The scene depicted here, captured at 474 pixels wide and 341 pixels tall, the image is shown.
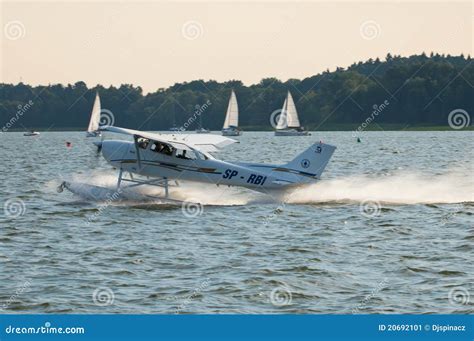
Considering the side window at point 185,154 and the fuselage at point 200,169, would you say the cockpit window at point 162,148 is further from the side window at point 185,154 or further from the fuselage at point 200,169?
the side window at point 185,154

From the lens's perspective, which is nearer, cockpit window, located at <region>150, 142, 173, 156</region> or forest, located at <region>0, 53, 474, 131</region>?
cockpit window, located at <region>150, 142, 173, 156</region>

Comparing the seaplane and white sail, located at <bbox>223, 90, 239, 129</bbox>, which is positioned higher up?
white sail, located at <bbox>223, 90, 239, 129</bbox>

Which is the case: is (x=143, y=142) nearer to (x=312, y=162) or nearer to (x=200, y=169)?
(x=200, y=169)

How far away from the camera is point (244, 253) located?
18.0m

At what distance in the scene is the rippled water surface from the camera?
13.7 m

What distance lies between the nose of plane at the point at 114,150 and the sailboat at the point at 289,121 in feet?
289

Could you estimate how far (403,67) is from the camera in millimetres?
156375

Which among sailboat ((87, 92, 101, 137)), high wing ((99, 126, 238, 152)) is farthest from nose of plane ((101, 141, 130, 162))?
sailboat ((87, 92, 101, 137))

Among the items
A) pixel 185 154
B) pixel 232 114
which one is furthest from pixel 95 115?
pixel 185 154

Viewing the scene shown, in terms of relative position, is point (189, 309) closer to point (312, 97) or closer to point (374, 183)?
point (374, 183)

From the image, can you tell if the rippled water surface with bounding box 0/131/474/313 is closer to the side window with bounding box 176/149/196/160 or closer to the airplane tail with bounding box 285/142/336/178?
the airplane tail with bounding box 285/142/336/178

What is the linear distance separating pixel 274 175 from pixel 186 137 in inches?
181

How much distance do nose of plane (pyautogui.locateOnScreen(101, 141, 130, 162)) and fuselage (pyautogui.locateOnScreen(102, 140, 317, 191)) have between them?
0.76 feet
